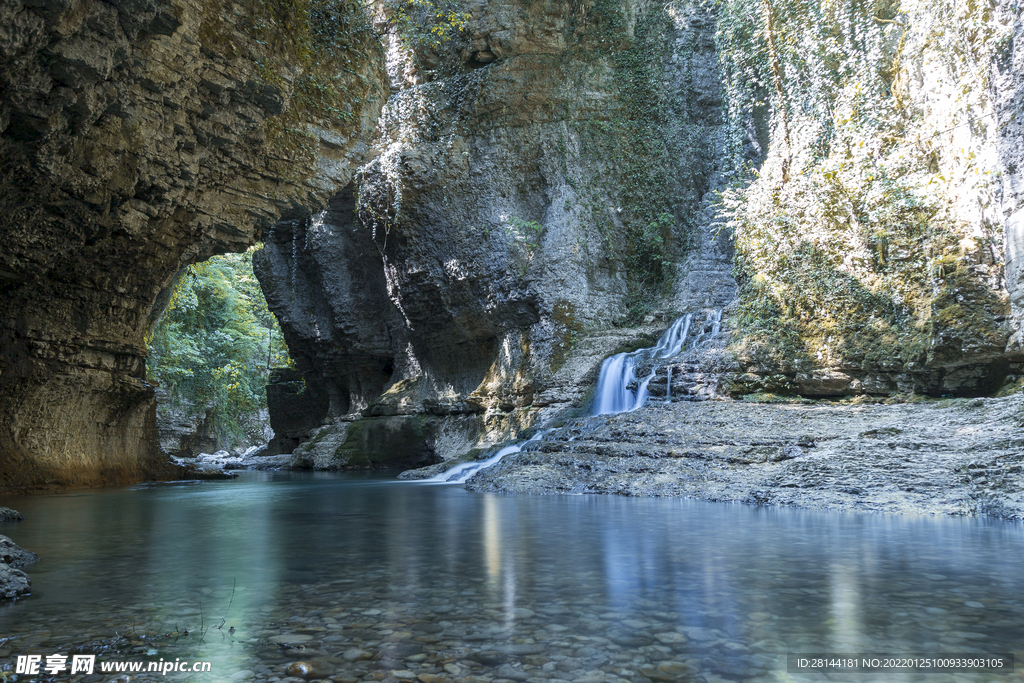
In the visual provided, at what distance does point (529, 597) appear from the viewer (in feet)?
10.2

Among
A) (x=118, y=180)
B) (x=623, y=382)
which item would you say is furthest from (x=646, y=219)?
(x=118, y=180)

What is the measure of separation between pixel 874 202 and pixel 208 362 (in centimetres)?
2522

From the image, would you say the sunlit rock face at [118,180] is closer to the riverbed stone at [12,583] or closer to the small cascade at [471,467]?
the riverbed stone at [12,583]

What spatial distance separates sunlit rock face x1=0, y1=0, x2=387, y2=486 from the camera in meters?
6.82

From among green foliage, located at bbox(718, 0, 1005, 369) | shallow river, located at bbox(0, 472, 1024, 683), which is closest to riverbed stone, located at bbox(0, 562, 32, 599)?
shallow river, located at bbox(0, 472, 1024, 683)

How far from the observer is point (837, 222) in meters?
13.0

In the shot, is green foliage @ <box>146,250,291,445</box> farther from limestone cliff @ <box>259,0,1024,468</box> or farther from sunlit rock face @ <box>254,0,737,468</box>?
sunlit rock face @ <box>254,0,737,468</box>

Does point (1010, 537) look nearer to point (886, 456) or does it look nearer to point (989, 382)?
point (886, 456)

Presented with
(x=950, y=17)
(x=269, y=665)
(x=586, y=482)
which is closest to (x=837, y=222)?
(x=950, y=17)

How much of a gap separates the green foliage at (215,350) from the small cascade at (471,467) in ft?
43.3

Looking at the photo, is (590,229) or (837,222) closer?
(837,222)

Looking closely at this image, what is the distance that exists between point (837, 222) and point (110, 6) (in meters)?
11.9

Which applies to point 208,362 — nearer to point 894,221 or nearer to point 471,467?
point 471,467

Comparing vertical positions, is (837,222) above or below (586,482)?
above
